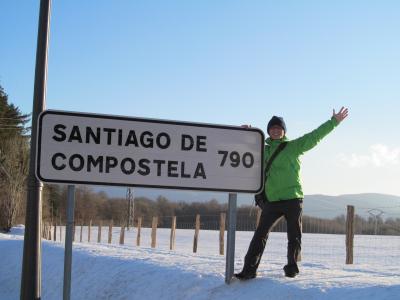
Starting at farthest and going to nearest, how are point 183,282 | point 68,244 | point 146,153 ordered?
point 183,282 < point 146,153 < point 68,244

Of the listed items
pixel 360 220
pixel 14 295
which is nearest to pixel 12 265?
pixel 14 295

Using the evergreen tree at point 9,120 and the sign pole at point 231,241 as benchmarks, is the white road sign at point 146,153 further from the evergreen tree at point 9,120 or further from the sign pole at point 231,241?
the evergreen tree at point 9,120

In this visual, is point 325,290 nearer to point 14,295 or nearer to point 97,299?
point 97,299

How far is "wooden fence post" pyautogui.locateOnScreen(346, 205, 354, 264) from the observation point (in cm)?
1317

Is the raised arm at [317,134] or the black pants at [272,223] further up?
the raised arm at [317,134]

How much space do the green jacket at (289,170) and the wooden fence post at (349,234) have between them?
7517 millimetres

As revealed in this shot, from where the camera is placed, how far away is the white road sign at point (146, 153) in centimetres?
517

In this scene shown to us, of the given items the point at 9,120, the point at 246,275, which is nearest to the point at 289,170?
the point at 246,275

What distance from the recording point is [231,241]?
6031 millimetres

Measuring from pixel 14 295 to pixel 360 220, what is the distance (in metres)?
15.6

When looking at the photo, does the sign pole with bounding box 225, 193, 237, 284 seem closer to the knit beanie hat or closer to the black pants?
the black pants

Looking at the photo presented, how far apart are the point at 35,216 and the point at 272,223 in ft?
8.12

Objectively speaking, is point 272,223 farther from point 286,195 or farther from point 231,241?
point 231,241

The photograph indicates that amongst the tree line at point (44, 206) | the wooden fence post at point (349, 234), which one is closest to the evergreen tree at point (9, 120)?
the tree line at point (44, 206)
